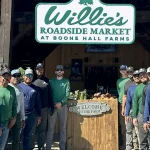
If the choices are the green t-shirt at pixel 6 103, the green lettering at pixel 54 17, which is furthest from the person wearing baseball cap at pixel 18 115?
the green lettering at pixel 54 17

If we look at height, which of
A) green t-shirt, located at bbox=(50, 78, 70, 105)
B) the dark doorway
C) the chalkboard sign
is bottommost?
green t-shirt, located at bbox=(50, 78, 70, 105)

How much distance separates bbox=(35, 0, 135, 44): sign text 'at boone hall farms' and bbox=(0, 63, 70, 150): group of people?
788 millimetres

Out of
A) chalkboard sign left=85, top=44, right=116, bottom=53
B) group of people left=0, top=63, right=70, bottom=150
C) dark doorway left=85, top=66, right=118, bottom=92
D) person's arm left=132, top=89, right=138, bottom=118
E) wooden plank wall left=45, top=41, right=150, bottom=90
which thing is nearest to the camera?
group of people left=0, top=63, right=70, bottom=150

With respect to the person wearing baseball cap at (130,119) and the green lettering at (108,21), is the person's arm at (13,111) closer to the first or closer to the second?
the person wearing baseball cap at (130,119)

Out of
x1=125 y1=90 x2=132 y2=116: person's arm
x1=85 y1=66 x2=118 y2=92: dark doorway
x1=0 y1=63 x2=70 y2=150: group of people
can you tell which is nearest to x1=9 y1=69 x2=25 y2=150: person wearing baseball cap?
x1=0 y1=63 x2=70 y2=150: group of people

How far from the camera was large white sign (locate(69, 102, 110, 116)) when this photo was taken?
8.52 metres

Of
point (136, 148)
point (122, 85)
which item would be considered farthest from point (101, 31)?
point (136, 148)

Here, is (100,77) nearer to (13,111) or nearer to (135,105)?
(135,105)

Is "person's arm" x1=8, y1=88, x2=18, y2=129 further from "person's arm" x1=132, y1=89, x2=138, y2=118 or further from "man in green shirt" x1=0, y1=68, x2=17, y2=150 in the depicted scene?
"person's arm" x1=132, y1=89, x2=138, y2=118

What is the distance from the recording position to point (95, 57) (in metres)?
15.3

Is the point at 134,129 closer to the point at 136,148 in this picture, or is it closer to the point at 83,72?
the point at 136,148

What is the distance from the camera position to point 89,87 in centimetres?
1545

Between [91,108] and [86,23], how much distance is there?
175 centimetres

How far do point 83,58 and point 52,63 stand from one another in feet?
3.83
